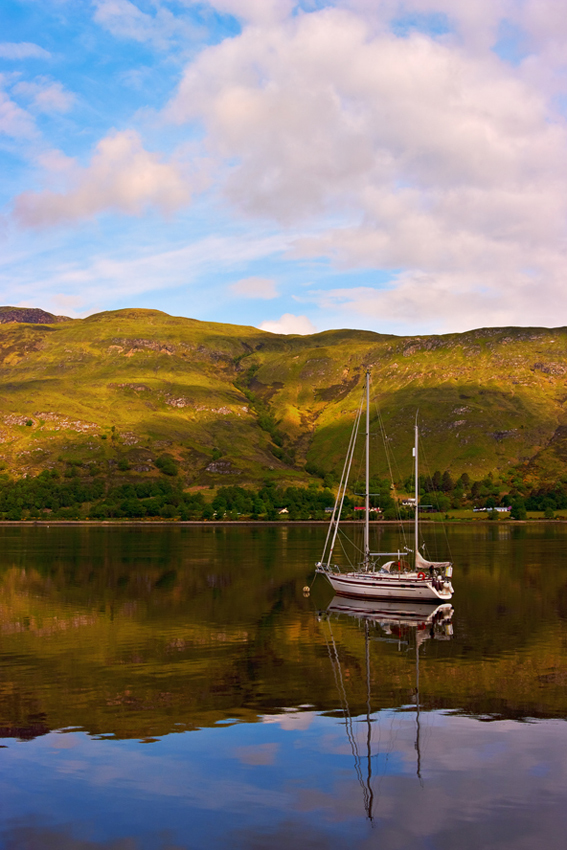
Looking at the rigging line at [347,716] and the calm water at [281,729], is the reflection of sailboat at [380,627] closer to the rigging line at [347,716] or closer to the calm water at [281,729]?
the rigging line at [347,716]

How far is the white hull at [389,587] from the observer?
199 feet

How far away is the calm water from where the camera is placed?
18.3 meters

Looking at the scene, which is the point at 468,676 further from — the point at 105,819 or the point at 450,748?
the point at 105,819

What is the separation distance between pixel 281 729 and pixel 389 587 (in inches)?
1485

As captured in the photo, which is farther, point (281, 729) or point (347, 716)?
point (347, 716)

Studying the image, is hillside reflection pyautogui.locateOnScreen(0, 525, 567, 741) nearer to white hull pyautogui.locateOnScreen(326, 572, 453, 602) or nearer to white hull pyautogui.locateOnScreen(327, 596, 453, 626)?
white hull pyautogui.locateOnScreen(327, 596, 453, 626)

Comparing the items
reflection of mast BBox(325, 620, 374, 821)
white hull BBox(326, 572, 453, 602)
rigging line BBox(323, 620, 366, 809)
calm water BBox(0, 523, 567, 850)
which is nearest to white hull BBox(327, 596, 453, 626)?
white hull BBox(326, 572, 453, 602)

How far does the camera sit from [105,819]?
18.6 meters

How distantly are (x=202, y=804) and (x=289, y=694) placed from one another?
1155 cm

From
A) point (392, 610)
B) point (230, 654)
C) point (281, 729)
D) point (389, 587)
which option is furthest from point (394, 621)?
point (281, 729)

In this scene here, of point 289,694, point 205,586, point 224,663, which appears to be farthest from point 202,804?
point 205,586

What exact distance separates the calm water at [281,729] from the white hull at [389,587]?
3.48 metres

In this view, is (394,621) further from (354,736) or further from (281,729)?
(354,736)

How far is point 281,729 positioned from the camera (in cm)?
2589
